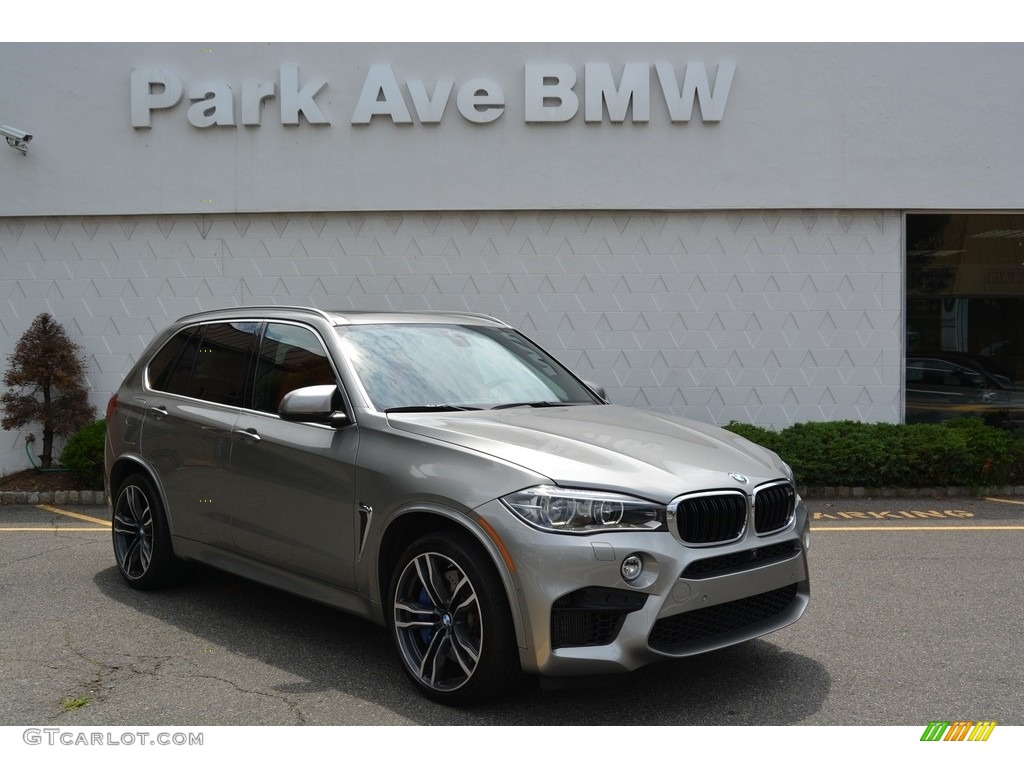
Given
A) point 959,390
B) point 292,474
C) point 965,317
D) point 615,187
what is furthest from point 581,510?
point 965,317

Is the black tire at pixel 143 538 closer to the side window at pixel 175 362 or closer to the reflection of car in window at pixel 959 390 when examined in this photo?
the side window at pixel 175 362

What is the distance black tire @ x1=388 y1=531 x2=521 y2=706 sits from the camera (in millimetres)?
4090

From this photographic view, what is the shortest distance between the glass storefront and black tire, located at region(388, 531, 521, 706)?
9306mm

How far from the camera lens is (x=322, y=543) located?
16.2 feet

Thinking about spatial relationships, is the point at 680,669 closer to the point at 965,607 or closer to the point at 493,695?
the point at 493,695

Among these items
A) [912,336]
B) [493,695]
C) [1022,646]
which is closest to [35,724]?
[493,695]

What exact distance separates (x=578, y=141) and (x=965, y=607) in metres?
7.54

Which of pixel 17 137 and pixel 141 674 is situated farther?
pixel 17 137

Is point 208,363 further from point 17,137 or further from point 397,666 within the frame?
point 17,137

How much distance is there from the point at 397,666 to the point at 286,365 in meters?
1.74

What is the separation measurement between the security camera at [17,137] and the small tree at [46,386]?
2037 mm

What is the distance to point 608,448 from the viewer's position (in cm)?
447
